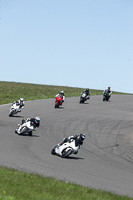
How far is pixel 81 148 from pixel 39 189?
29.7 feet

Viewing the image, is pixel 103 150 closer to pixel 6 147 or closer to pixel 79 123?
pixel 6 147

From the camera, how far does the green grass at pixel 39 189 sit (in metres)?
8.80

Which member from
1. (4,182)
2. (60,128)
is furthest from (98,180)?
(60,128)

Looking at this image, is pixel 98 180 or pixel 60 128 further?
pixel 60 128

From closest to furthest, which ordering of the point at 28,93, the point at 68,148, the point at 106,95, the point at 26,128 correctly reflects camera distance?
the point at 68,148, the point at 26,128, the point at 106,95, the point at 28,93

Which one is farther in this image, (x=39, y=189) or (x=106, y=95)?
(x=106, y=95)

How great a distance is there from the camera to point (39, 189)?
31.8 feet

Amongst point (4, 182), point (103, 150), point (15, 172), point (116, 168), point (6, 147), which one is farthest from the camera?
point (103, 150)

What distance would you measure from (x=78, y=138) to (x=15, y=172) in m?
4.45

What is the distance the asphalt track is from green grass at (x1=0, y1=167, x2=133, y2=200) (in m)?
0.82

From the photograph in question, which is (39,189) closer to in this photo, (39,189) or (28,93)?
(39,189)

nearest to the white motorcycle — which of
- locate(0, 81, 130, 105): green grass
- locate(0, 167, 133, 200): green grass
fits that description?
locate(0, 167, 133, 200): green grass

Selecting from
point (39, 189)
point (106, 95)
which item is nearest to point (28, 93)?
point (106, 95)

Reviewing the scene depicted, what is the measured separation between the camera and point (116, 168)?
14.7 metres
